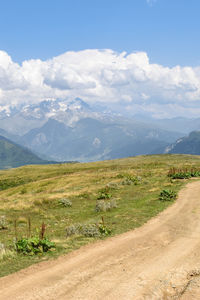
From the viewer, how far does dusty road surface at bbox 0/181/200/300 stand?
397 inches

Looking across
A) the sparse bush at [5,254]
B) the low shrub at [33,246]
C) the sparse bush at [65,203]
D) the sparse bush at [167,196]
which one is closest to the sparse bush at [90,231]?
the low shrub at [33,246]

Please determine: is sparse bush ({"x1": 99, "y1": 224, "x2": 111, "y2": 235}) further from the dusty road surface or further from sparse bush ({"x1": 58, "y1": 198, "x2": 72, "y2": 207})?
sparse bush ({"x1": 58, "y1": 198, "x2": 72, "y2": 207})

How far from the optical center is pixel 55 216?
89.7 ft

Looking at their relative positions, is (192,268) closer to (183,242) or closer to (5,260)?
(183,242)

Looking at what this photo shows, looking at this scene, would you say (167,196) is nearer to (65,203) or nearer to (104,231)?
(65,203)

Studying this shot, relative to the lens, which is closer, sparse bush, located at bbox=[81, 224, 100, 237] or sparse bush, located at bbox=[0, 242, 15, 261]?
sparse bush, located at bbox=[0, 242, 15, 261]

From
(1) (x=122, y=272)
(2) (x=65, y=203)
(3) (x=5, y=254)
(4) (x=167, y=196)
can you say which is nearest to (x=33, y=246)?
(3) (x=5, y=254)

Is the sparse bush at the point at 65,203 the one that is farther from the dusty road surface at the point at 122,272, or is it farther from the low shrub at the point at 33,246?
the low shrub at the point at 33,246

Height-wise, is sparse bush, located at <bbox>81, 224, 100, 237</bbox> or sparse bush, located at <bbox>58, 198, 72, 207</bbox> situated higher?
sparse bush, located at <bbox>81, 224, 100, 237</bbox>

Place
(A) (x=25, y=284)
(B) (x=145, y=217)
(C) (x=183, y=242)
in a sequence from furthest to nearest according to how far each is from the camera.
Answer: (B) (x=145, y=217), (C) (x=183, y=242), (A) (x=25, y=284)

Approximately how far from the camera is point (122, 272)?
38.6 ft

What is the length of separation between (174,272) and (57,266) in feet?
18.0

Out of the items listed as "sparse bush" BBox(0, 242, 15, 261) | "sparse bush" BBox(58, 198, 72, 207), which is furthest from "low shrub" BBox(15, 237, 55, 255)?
"sparse bush" BBox(58, 198, 72, 207)

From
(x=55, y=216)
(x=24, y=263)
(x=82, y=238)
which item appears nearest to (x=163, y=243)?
(x=82, y=238)
